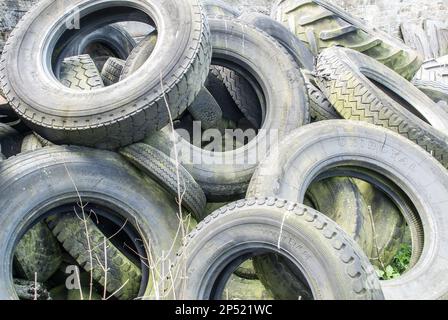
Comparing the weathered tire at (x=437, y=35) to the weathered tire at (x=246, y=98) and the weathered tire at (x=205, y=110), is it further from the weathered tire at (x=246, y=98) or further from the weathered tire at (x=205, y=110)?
the weathered tire at (x=205, y=110)

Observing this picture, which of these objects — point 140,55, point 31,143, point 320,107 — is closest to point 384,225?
point 320,107

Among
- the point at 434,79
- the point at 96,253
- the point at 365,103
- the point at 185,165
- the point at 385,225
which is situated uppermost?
the point at 434,79

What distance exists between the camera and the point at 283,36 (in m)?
5.36

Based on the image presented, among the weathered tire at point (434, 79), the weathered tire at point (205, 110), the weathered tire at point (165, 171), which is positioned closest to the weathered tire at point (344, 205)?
the weathered tire at point (165, 171)

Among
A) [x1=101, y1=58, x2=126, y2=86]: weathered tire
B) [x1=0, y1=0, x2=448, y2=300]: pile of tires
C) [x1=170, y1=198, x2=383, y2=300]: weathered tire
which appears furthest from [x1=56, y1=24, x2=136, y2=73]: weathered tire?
[x1=170, y1=198, x2=383, y2=300]: weathered tire

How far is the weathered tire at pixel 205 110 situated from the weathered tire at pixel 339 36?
1.61 m

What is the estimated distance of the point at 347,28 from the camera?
5820 mm

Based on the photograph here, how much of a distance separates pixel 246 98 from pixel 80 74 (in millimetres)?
1253

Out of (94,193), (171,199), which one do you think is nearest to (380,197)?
(171,199)

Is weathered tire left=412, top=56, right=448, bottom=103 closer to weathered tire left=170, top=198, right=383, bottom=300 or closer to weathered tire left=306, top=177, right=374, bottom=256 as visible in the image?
weathered tire left=306, top=177, right=374, bottom=256

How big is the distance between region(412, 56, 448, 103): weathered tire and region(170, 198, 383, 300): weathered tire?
342 cm

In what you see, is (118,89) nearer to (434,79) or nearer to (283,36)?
(283,36)

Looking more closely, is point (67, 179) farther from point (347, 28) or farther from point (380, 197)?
point (347, 28)

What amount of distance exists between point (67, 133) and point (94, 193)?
38cm
